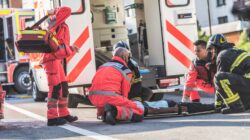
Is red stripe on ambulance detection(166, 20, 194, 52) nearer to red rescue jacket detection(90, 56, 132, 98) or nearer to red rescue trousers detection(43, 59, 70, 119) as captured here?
red rescue jacket detection(90, 56, 132, 98)

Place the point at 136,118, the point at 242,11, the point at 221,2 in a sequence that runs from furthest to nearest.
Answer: the point at 221,2, the point at 136,118, the point at 242,11

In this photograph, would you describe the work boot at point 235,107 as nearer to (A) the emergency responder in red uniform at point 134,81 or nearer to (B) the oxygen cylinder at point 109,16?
(A) the emergency responder in red uniform at point 134,81

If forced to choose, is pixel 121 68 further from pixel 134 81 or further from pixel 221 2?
pixel 221 2

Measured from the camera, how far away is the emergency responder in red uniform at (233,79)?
7980 millimetres

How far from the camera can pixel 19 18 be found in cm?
1620

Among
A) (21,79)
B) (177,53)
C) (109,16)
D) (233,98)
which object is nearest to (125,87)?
(233,98)

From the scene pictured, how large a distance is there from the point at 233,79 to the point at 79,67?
Answer: 272cm

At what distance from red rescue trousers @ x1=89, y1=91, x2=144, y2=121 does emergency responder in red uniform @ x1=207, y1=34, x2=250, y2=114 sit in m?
1.19

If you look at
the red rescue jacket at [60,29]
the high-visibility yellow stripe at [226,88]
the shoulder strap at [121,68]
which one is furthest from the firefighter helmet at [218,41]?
the red rescue jacket at [60,29]

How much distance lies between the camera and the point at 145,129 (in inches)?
279

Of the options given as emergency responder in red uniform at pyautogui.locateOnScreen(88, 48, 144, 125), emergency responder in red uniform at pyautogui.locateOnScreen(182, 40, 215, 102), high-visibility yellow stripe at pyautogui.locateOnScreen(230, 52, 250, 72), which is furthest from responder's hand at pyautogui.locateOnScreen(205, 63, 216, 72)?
emergency responder in red uniform at pyautogui.locateOnScreen(88, 48, 144, 125)

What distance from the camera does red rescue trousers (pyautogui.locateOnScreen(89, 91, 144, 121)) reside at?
764 centimetres

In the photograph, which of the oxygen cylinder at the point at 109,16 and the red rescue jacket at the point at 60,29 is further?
the oxygen cylinder at the point at 109,16

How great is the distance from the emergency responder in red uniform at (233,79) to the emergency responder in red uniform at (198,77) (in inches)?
33.9
